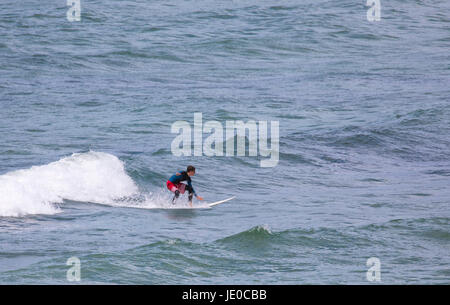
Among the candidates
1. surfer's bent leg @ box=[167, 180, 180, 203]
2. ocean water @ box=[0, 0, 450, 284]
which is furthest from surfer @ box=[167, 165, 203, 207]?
ocean water @ box=[0, 0, 450, 284]

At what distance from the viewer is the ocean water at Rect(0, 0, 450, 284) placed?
13.2 m

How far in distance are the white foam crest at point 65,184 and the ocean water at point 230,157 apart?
0.20 ft

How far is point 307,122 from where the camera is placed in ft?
93.0

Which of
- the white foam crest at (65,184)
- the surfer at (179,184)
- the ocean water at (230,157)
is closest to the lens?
the ocean water at (230,157)

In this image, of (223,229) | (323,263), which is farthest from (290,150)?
(323,263)

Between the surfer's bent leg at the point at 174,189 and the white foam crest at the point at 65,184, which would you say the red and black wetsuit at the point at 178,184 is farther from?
the white foam crest at the point at 65,184

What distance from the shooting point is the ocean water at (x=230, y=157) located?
13.2 meters

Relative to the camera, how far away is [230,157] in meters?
23.6

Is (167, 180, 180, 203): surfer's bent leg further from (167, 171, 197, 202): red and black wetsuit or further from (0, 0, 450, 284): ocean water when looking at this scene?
(0, 0, 450, 284): ocean water

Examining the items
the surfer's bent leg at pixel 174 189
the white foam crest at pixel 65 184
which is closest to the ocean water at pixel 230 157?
the white foam crest at pixel 65 184

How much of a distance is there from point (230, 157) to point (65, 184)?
5.93 m

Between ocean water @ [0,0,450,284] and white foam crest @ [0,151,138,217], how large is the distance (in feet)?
0.20

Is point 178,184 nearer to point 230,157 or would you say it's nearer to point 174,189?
point 174,189
